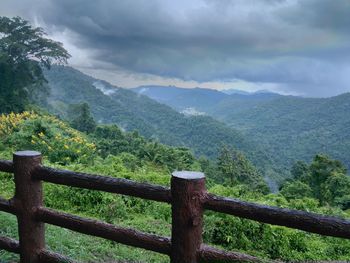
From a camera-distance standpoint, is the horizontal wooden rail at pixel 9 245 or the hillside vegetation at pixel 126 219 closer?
the horizontal wooden rail at pixel 9 245

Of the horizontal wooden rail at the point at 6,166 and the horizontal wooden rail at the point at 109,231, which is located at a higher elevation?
the horizontal wooden rail at the point at 6,166

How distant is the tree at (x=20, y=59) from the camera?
123 ft

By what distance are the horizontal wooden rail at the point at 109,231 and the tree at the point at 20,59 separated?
35.6 meters

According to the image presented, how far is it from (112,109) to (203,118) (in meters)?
24.6

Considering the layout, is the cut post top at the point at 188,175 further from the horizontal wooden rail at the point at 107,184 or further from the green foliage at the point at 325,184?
the green foliage at the point at 325,184

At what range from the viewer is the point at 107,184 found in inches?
133

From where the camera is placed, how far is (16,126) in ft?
54.3

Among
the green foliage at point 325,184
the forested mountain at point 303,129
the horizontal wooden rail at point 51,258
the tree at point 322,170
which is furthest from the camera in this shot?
the forested mountain at point 303,129

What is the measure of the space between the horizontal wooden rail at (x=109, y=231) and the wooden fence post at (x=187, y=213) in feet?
0.53

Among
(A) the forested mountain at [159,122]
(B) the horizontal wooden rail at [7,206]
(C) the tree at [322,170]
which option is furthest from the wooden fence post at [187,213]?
(A) the forested mountain at [159,122]

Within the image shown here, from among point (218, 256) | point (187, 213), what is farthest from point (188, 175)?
point (218, 256)

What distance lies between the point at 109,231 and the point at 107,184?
38 cm

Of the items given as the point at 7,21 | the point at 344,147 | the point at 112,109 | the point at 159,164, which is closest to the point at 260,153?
the point at 344,147

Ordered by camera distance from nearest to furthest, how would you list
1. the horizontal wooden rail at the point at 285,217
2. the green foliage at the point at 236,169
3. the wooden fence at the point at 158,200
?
the horizontal wooden rail at the point at 285,217
the wooden fence at the point at 158,200
the green foliage at the point at 236,169
